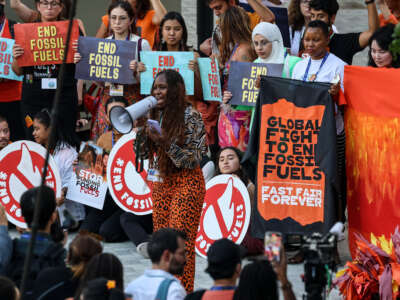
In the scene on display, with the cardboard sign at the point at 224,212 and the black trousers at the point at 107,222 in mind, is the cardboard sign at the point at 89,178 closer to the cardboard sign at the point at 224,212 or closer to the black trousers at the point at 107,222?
the black trousers at the point at 107,222

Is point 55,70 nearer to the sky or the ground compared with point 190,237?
nearer to the sky

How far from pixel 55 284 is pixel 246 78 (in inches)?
169

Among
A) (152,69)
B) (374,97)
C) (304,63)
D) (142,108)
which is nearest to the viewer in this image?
(142,108)

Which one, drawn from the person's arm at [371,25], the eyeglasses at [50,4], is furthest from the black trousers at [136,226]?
the person's arm at [371,25]

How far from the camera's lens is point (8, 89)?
9.99 metres

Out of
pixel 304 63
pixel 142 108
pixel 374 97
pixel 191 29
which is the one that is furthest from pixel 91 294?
pixel 191 29

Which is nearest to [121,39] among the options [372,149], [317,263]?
[372,149]

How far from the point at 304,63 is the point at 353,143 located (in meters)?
0.95

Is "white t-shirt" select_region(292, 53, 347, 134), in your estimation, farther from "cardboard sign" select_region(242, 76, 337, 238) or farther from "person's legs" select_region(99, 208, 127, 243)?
"person's legs" select_region(99, 208, 127, 243)

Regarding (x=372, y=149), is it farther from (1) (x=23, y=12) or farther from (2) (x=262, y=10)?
(1) (x=23, y=12)

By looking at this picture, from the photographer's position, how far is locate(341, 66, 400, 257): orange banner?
726cm

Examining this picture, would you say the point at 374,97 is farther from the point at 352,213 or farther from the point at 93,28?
the point at 93,28

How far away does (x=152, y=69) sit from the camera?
906 cm

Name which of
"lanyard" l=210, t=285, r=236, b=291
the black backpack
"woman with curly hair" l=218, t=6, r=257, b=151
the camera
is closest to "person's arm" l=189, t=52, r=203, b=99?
"woman with curly hair" l=218, t=6, r=257, b=151
